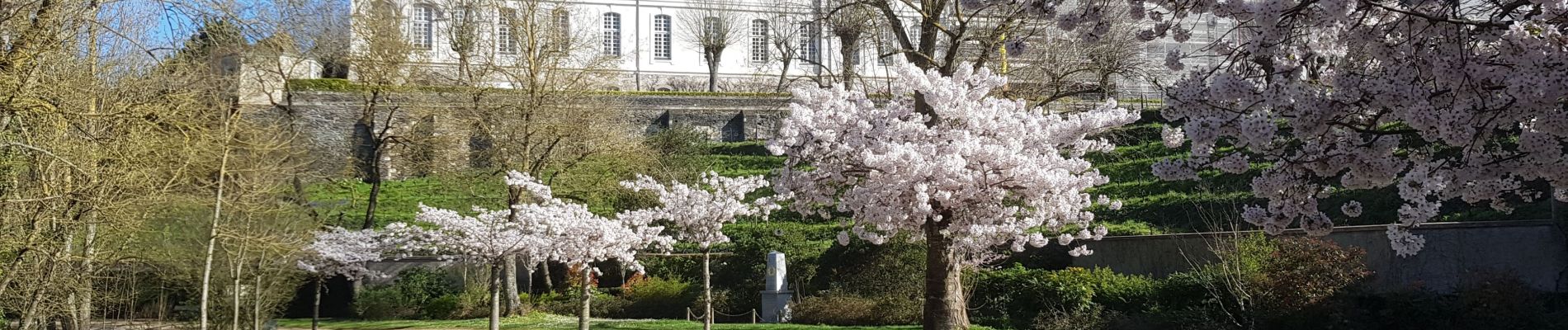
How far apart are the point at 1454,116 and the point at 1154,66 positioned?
30.2m

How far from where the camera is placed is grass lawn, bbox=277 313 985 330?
18.7 meters

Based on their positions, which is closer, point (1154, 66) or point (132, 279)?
point (132, 279)

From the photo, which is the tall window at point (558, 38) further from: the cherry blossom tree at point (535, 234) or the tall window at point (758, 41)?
the tall window at point (758, 41)

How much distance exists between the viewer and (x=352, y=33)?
95.3ft

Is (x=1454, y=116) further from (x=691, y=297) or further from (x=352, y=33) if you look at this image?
(x=352, y=33)

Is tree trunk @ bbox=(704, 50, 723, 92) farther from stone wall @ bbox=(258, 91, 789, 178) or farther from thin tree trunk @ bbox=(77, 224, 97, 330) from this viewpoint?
thin tree trunk @ bbox=(77, 224, 97, 330)

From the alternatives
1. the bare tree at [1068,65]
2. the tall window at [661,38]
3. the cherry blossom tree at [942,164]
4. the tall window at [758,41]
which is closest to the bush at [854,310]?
the bare tree at [1068,65]

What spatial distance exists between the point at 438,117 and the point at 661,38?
23.6 metres

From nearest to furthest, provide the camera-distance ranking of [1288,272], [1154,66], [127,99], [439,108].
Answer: [127,99] → [1288,272] → [439,108] → [1154,66]

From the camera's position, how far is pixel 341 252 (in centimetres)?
2111

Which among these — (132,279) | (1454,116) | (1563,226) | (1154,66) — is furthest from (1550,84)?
(1154,66)

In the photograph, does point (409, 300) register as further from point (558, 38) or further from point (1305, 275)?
point (1305, 275)

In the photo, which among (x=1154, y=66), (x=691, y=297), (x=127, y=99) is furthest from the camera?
(x=1154, y=66)

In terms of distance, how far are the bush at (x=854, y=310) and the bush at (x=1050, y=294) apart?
3.81 feet
